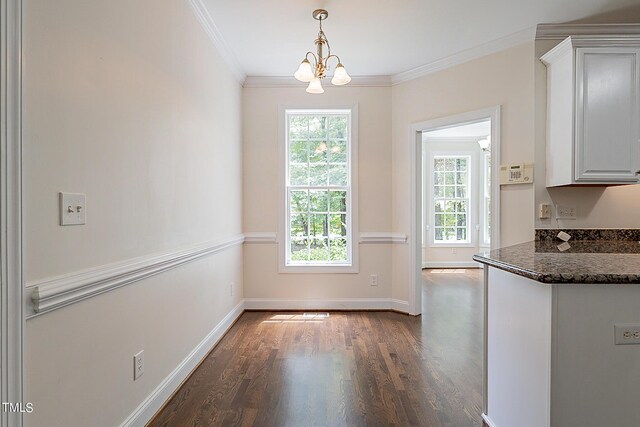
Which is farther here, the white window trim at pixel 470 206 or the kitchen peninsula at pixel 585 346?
the white window trim at pixel 470 206

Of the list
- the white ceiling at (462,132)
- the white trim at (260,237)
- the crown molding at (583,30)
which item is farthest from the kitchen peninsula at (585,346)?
the white ceiling at (462,132)

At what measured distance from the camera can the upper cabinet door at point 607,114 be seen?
99.4 inches

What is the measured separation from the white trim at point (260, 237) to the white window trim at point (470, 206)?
3.88 m

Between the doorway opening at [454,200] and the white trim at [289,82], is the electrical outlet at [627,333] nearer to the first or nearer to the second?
the white trim at [289,82]

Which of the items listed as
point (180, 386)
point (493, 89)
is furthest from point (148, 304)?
point (493, 89)

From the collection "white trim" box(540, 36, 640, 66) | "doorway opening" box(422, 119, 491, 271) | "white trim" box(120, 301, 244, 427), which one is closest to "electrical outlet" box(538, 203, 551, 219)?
"white trim" box(540, 36, 640, 66)

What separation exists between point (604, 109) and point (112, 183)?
10.8 ft

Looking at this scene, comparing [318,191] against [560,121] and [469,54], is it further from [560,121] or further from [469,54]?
[560,121]

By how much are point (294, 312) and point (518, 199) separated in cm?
255

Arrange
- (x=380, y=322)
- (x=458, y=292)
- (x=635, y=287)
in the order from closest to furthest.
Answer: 1. (x=635, y=287)
2. (x=380, y=322)
3. (x=458, y=292)

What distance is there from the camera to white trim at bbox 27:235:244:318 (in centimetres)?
112

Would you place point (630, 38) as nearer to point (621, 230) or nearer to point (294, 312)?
point (621, 230)

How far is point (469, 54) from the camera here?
324 cm

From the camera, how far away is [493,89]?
3117 mm
